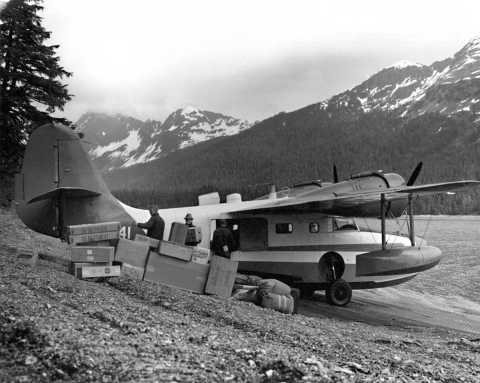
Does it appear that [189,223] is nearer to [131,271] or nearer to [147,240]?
[147,240]

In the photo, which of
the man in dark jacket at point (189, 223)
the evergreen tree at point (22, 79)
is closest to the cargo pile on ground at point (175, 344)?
the man in dark jacket at point (189, 223)

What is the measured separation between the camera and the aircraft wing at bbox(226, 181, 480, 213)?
43.2 ft

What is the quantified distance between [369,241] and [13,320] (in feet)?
40.2

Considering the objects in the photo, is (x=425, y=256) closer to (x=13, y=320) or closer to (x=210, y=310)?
(x=210, y=310)

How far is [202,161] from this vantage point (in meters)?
107

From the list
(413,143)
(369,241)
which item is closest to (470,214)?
(413,143)

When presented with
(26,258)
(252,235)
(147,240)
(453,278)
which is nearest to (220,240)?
(252,235)

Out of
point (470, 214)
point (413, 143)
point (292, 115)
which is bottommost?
point (470, 214)

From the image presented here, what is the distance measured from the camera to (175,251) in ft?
34.3

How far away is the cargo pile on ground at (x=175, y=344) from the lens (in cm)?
441

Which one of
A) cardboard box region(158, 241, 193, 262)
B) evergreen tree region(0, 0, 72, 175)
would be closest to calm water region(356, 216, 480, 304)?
cardboard box region(158, 241, 193, 262)

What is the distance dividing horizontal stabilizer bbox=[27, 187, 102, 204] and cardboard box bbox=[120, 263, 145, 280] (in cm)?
264

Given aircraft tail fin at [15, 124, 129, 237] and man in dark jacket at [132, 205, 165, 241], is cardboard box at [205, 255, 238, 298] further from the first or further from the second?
aircraft tail fin at [15, 124, 129, 237]

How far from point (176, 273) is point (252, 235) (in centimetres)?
466
